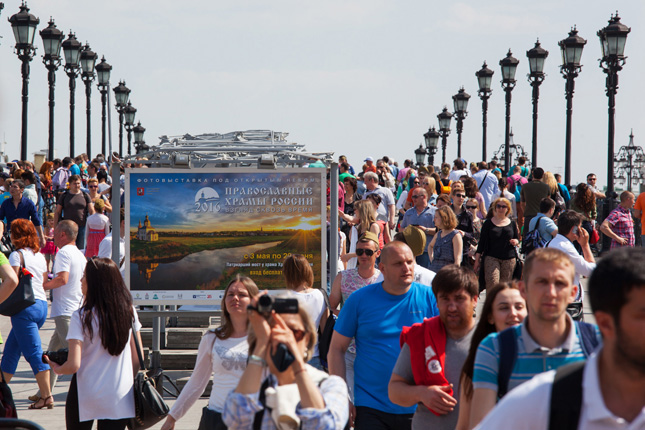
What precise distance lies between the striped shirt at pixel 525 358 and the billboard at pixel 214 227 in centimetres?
617

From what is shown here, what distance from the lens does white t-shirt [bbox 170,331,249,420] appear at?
224 inches

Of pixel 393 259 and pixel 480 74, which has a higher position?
pixel 480 74

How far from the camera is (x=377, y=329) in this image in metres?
6.19

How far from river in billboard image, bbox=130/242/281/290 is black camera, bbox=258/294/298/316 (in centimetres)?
641

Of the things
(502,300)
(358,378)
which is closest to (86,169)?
(358,378)

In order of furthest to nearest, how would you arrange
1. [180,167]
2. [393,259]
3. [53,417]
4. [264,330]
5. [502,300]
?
1. [180,167]
2. [53,417]
3. [393,259]
4. [502,300]
5. [264,330]

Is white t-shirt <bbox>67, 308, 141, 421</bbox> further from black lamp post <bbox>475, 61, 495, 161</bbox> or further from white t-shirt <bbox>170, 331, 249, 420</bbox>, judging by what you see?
black lamp post <bbox>475, 61, 495, 161</bbox>

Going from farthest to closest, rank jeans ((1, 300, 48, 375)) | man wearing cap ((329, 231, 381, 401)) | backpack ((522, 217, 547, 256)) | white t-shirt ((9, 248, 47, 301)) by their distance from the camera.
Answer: backpack ((522, 217, 547, 256)) < white t-shirt ((9, 248, 47, 301)) < jeans ((1, 300, 48, 375)) < man wearing cap ((329, 231, 381, 401))

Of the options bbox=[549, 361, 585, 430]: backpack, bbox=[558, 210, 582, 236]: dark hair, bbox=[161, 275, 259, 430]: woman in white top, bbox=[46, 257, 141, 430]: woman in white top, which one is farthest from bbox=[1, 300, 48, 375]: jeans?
bbox=[549, 361, 585, 430]: backpack

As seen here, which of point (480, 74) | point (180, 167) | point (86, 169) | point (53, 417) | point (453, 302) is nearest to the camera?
point (453, 302)

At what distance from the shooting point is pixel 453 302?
211 inches

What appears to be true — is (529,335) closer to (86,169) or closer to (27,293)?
(27,293)

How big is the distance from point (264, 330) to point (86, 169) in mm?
23923

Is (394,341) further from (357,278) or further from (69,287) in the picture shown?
(69,287)
